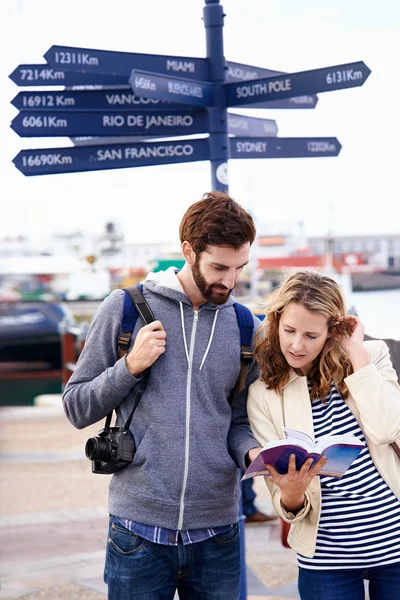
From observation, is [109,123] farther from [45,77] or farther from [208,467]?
[208,467]

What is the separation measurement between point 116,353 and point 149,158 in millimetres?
1685

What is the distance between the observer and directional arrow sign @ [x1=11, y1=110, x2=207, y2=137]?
373 cm

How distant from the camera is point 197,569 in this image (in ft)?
8.00

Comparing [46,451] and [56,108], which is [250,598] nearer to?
[56,108]

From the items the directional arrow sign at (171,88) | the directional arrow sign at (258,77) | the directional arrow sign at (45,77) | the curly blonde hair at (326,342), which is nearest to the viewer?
the curly blonde hair at (326,342)

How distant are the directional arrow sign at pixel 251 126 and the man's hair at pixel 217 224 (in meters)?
1.69

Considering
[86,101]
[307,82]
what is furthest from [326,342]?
[86,101]

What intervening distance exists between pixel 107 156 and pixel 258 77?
0.88 metres

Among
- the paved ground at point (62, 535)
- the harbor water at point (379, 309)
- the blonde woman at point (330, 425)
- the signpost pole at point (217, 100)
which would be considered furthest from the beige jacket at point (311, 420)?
the harbor water at point (379, 309)

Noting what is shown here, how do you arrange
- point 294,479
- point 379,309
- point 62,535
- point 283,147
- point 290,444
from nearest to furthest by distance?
1. point 290,444
2. point 294,479
3. point 283,147
4. point 62,535
5. point 379,309

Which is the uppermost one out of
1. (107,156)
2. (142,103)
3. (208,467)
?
(142,103)

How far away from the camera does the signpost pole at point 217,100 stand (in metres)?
3.91

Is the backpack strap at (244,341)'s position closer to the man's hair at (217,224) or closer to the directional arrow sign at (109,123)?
the man's hair at (217,224)

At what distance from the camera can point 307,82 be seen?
368cm
